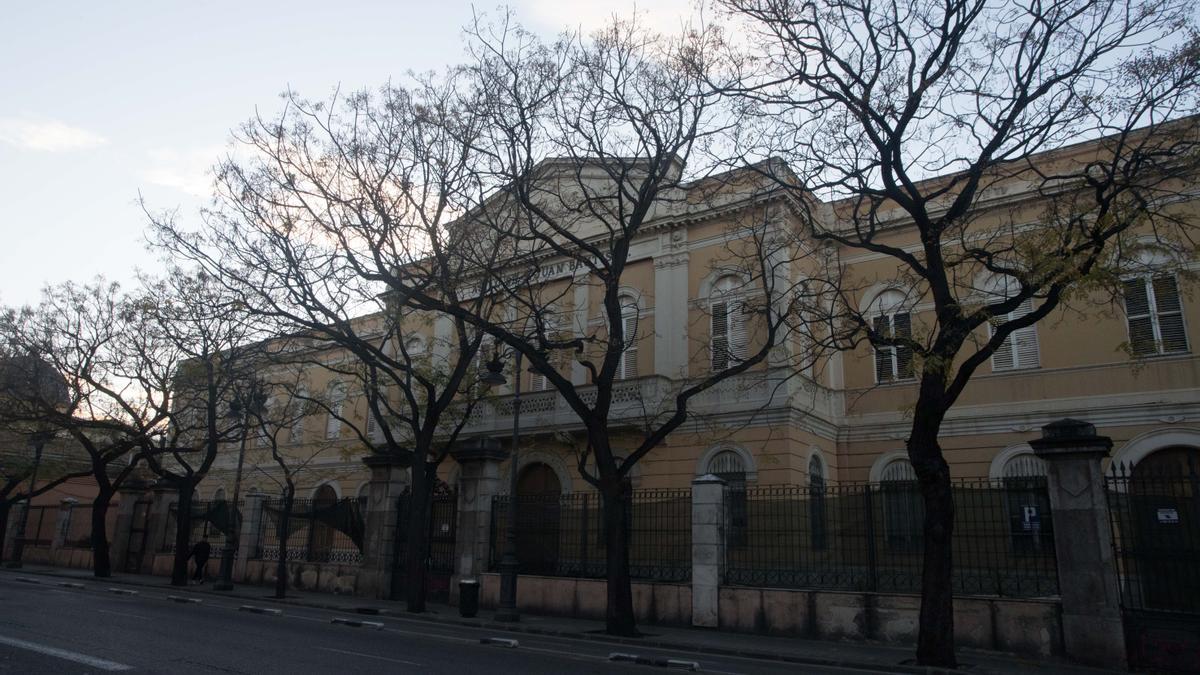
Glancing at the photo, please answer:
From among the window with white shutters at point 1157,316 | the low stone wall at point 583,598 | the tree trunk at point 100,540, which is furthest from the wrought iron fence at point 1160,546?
the tree trunk at point 100,540

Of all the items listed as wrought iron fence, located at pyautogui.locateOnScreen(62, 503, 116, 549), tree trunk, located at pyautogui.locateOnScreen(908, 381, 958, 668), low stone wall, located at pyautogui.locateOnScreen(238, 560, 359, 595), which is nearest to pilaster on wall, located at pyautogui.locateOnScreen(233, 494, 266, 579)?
low stone wall, located at pyautogui.locateOnScreen(238, 560, 359, 595)

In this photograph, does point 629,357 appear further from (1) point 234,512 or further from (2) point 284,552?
(1) point 234,512

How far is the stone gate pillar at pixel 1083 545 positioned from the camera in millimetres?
11703

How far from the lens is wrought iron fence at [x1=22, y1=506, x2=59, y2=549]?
3569cm

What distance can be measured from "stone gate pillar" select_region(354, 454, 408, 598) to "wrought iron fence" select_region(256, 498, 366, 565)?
0.72m

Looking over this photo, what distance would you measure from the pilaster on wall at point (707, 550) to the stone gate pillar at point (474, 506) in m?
5.81

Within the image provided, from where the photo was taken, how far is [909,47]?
12719mm

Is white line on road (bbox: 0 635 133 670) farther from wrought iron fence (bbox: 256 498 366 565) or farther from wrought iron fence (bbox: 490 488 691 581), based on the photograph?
wrought iron fence (bbox: 256 498 366 565)

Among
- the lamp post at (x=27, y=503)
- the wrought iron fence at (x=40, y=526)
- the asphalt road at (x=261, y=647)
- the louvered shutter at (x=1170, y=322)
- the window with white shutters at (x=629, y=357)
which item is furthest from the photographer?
the wrought iron fence at (x=40, y=526)

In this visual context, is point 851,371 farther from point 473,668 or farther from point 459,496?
point 473,668

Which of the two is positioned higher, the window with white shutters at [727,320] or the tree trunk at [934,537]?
the window with white shutters at [727,320]

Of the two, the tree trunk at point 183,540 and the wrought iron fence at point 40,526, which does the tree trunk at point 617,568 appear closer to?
the tree trunk at point 183,540

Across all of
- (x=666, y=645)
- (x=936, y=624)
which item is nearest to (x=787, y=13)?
(x=936, y=624)

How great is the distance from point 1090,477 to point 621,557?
750 centimetres
